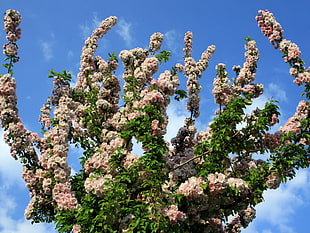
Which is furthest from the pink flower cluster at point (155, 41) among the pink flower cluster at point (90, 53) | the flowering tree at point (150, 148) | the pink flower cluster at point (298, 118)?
the pink flower cluster at point (298, 118)

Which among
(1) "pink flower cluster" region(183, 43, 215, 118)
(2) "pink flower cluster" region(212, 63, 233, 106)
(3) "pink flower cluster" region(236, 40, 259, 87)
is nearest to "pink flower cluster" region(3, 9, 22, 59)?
(1) "pink flower cluster" region(183, 43, 215, 118)

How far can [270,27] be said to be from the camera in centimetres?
1003

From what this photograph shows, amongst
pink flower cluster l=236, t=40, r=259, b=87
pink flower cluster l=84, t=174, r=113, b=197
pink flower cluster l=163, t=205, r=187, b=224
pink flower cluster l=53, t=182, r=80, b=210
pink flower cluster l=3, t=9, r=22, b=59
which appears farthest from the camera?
pink flower cluster l=236, t=40, r=259, b=87

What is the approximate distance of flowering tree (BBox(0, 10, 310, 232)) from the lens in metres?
7.78

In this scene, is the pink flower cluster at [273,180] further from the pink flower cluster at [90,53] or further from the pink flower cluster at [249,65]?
the pink flower cluster at [90,53]

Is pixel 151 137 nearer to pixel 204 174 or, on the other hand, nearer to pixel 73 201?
pixel 204 174

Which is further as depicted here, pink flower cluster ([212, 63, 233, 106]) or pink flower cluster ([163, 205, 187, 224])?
pink flower cluster ([212, 63, 233, 106])

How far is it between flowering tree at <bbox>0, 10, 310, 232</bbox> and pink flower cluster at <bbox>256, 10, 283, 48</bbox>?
0.09ft

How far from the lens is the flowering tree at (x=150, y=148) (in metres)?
7.78

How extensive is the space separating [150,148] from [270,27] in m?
4.83

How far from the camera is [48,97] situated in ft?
35.2

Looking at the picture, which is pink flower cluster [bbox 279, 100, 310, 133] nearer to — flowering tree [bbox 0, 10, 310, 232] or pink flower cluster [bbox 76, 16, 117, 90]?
flowering tree [bbox 0, 10, 310, 232]

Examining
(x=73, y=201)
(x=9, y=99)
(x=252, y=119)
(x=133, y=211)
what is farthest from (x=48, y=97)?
(x=252, y=119)

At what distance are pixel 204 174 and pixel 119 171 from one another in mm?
1869
